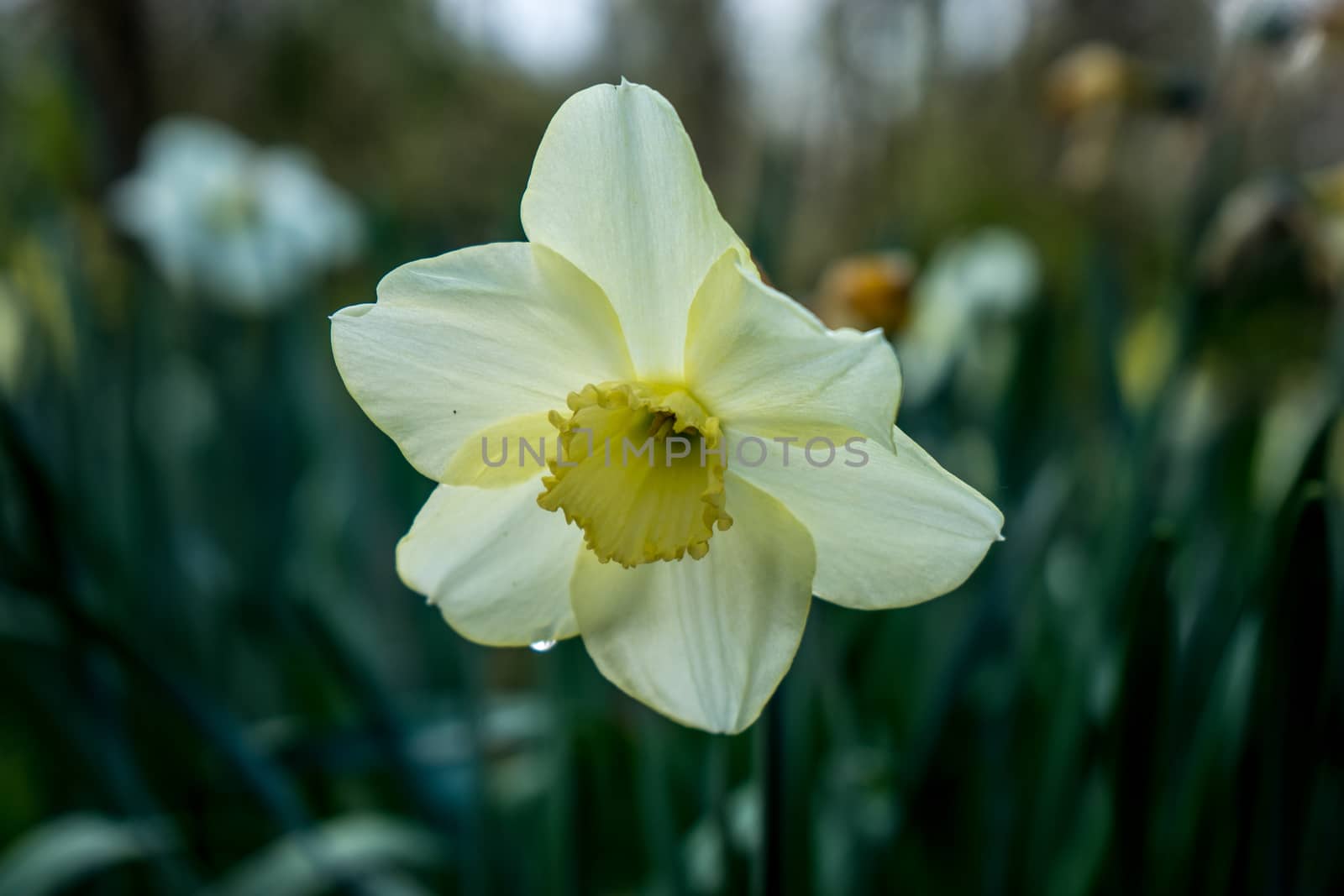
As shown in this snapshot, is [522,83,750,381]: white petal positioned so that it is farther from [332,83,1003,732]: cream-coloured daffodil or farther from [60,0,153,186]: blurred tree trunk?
[60,0,153,186]: blurred tree trunk

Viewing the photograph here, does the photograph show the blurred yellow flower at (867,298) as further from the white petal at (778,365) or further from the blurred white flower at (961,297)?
the white petal at (778,365)

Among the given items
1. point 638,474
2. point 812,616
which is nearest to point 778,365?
point 638,474

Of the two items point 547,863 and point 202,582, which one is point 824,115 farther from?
point 547,863

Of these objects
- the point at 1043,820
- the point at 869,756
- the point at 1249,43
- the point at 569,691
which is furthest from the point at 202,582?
the point at 1249,43

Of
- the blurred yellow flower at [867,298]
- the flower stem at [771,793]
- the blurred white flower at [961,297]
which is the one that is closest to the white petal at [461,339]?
the flower stem at [771,793]

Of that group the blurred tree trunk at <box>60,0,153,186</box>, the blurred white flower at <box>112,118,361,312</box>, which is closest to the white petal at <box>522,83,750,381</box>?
the blurred white flower at <box>112,118,361,312</box>
